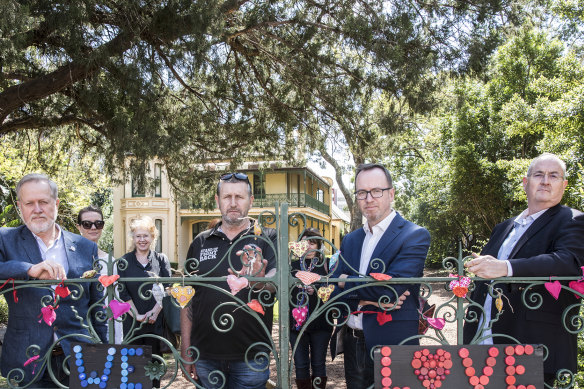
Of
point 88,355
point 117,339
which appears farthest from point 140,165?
point 88,355

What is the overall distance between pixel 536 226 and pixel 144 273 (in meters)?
3.19

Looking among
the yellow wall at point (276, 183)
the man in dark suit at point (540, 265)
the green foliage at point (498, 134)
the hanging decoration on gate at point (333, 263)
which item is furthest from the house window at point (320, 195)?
the hanging decoration on gate at point (333, 263)

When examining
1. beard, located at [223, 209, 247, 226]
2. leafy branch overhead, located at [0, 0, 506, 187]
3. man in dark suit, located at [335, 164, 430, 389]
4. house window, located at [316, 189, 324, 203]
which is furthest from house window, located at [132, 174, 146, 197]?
house window, located at [316, 189, 324, 203]

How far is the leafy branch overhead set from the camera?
5.85 metres

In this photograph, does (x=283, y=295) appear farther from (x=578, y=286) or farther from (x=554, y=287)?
(x=578, y=286)

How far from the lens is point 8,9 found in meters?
4.30

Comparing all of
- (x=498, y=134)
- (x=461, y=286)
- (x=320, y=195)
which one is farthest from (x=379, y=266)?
(x=320, y=195)

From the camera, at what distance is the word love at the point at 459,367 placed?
2365 millimetres

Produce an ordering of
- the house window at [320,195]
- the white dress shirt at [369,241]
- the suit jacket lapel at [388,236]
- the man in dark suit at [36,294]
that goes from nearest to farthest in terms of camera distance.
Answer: the man in dark suit at [36,294], the suit jacket lapel at [388,236], the white dress shirt at [369,241], the house window at [320,195]

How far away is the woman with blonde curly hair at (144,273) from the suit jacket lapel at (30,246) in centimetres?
140

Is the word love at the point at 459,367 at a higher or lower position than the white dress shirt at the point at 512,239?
lower

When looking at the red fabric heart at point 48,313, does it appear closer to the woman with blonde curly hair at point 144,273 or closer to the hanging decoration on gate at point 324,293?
the hanging decoration on gate at point 324,293

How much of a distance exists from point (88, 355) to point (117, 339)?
106 centimetres

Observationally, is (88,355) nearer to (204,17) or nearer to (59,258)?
(59,258)
